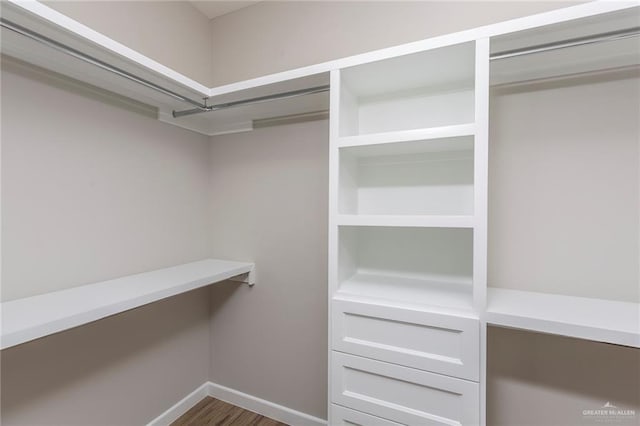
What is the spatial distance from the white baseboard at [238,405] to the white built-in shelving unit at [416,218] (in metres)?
0.68

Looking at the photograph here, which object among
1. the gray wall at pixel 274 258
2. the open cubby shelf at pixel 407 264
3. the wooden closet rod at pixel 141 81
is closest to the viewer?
the wooden closet rod at pixel 141 81

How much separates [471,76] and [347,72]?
0.58 metres

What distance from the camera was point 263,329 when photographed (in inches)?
77.2

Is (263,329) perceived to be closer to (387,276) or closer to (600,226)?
(387,276)

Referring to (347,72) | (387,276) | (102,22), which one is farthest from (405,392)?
(102,22)

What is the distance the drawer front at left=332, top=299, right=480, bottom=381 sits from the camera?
3.51 ft

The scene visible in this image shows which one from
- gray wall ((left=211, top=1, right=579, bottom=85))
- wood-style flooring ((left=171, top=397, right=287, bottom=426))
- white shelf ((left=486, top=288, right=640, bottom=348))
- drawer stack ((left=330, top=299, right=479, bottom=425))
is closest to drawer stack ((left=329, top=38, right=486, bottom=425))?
drawer stack ((left=330, top=299, right=479, bottom=425))

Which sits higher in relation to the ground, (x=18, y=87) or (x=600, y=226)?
(x=18, y=87)

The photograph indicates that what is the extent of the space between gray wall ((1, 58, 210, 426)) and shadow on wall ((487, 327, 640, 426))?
6.02 feet

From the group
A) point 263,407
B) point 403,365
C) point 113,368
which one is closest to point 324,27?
point 403,365

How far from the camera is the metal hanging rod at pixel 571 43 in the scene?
3.28ft

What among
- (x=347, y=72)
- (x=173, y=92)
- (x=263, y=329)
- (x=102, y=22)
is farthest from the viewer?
(x=263, y=329)

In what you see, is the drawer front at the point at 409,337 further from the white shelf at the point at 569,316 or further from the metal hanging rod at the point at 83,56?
the metal hanging rod at the point at 83,56

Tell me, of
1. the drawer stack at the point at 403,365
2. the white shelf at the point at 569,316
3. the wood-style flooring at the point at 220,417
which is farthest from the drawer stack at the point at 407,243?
the wood-style flooring at the point at 220,417
